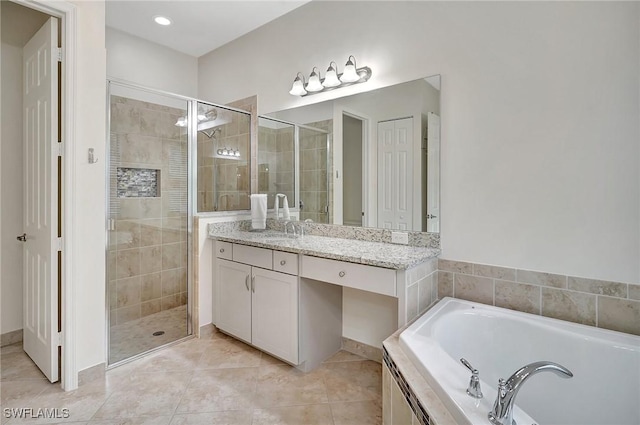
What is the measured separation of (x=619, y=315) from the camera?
1.49m

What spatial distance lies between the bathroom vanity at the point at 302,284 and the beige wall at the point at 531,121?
50 centimetres

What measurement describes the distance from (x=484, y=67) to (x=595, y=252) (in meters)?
1.13

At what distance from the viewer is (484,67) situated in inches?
71.1

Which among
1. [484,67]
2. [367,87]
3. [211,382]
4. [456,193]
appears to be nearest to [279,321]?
[211,382]

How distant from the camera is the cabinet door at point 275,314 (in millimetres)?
2086

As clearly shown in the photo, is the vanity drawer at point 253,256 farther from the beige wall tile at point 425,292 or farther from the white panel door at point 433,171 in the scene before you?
the white panel door at point 433,171

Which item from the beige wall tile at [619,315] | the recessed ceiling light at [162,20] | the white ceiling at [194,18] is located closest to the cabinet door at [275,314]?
the beige wall tile at [619,315]

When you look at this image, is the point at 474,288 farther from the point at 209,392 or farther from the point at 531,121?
the point at 209,392

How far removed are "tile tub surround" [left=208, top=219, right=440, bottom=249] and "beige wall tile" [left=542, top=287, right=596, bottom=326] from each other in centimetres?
62

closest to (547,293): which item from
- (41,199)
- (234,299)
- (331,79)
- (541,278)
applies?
(541,278)

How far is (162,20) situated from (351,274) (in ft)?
9.25

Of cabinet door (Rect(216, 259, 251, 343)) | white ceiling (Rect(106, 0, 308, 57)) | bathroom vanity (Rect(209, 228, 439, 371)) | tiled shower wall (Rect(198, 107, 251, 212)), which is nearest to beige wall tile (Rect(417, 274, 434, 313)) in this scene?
bathroom vanity (Rect(209, 228, 439, 371))

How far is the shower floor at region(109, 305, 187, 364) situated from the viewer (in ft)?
7.47

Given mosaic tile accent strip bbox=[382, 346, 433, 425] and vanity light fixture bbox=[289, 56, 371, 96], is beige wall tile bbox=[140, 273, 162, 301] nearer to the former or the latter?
vanity light fixture bbox=[289, 56, 371, 96]
